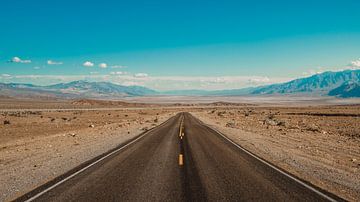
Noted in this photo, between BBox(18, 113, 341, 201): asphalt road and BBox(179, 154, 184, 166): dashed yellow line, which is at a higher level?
BBox(18, 113, 341, 201): asphalt road

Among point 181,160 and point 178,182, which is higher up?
point 178,182

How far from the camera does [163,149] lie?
17.3 metres

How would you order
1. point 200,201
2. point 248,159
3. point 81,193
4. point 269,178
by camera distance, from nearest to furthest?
point 200,201 < point 81,193 < point 269,178 < point 248,159

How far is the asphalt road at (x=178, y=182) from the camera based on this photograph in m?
8.27

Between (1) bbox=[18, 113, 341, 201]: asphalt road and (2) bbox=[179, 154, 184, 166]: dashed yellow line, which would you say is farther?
(2) bbox=[179, 154, 184, 166]: dashed yellow line

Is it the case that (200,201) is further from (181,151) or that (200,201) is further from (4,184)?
(181,151)

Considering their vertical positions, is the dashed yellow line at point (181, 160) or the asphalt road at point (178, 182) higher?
the asphalt road at point (178, 182)

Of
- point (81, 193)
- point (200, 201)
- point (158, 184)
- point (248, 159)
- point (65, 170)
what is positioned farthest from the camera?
point (248, 159)

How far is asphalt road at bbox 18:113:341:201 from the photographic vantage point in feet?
27.1

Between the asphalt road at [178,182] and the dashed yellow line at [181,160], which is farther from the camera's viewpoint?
the dashed yellow line at [181,160]

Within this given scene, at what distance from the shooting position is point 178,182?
9.72 metres

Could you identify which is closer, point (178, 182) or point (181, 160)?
point (178, 182)

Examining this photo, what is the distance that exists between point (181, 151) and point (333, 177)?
7553 mm

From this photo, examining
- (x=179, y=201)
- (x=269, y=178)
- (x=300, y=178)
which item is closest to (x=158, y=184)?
→ (x=179, y=201)
